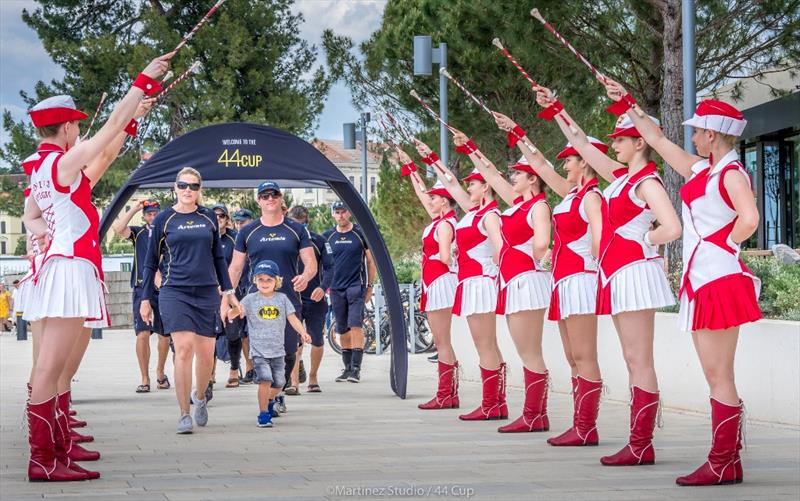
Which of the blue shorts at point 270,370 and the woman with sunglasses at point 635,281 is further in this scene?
the blue shorts at point 270,370

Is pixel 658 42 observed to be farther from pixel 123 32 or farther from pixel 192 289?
pixel 123 32

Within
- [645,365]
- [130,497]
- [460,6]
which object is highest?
[460,6]

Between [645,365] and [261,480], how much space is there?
94.6 inches

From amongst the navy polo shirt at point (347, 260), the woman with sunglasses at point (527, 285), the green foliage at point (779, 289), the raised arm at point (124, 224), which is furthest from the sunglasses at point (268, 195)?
the green foliage at point (779, 289)

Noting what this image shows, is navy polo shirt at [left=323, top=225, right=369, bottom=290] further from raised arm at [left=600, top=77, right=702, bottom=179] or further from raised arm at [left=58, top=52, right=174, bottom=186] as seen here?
raised arm at [left=600, top=77, right=702, bottom=179]

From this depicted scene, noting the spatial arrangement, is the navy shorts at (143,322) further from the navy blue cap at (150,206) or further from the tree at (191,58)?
the tree at (191,58)

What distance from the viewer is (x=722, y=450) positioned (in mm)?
7113

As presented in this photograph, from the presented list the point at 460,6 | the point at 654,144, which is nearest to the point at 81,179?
the point at 654,144

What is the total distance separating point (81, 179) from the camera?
7.75 metres

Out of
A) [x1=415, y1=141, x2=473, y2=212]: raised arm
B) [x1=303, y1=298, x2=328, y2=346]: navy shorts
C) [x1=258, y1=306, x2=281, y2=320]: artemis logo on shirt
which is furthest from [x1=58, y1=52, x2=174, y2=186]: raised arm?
[x1=303, y1=298, x2=328, y2=346]: navy shorts

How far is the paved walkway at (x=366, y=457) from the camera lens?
7.04m

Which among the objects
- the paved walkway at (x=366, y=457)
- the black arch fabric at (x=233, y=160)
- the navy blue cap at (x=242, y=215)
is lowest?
the paved walkway at (x=366, y=457)

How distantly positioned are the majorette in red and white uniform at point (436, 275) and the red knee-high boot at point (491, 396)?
44.8 inches

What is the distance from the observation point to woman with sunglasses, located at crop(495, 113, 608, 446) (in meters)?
8.62
